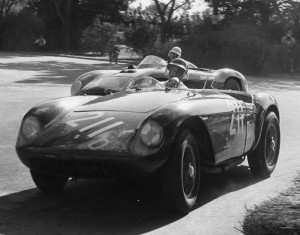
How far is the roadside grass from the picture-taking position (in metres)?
3.21

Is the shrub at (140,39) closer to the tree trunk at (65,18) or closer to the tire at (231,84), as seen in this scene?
the tree trunk at (65,18)

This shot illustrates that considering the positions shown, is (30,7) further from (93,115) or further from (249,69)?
(93,115)

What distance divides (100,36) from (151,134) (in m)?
41.6

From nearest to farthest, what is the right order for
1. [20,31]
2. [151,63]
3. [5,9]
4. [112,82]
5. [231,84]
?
[112,82]
[151,63]
[231,84]
[20,31]
[5,9]

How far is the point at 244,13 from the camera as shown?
46.1m

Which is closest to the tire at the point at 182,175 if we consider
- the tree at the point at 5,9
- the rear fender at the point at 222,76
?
the rear fender at the point at 222,76

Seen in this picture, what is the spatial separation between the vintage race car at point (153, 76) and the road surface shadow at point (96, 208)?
2634mm

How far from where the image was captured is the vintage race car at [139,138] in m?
5.12

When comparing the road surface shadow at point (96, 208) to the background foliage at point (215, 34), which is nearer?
the road surface shadow at point (96, 208)

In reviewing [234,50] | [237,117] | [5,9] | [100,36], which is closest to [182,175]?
[237,117]

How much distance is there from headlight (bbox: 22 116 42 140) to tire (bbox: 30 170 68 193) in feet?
1.82

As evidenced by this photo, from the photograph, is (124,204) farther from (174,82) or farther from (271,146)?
(271,146)

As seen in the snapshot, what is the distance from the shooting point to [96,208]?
5.75 m

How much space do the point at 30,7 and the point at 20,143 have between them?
52884 mm
